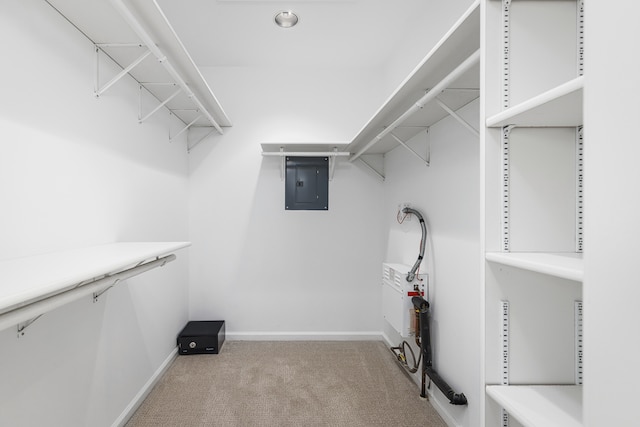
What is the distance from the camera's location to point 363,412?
1.96 m

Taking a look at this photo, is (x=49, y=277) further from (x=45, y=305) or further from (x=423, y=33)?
(x=423, y=33)

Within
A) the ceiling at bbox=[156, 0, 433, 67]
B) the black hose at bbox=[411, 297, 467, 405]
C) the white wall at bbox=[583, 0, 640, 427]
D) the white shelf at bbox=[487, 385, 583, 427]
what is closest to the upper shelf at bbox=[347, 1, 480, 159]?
the white wall at bbox=[583, 0, 640, 427]

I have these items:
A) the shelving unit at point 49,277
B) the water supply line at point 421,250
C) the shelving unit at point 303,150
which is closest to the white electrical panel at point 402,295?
the water supply line at point 421,250

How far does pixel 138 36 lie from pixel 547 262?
1.85 metres

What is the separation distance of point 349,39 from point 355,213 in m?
1.63

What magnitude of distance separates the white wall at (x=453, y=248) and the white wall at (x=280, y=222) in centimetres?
86

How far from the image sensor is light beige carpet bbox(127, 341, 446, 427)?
6.22 ft

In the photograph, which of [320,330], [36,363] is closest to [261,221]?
[320,330]

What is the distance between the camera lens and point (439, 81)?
1.46 m

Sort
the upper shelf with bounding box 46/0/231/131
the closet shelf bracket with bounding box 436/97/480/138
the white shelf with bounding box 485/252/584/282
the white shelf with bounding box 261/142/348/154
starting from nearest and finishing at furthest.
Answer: the white shelf with bounding box 485/252/584/282, the upper shelf with bounding box 46/0/231/131, the closet shelf bracket with bounding box 436/97/480/138, the white shelf with bounding box 261/142/348/154

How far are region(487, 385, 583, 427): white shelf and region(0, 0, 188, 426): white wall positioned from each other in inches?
66.5

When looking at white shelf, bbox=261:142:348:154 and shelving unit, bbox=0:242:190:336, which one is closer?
shelving unit, bbox=0:242:190:336

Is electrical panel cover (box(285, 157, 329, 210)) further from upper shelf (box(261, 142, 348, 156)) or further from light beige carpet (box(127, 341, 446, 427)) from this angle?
light beige carpet (box(127, 341, 446, 427))

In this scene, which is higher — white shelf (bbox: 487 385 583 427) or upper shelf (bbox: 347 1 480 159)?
upper shelf (bbox: 347 1 480 159)
